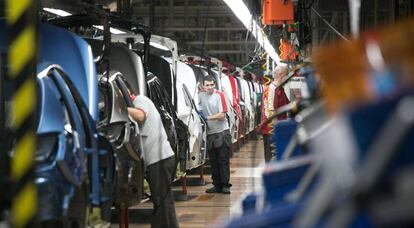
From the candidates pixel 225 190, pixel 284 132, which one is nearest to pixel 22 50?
pixel 284 132

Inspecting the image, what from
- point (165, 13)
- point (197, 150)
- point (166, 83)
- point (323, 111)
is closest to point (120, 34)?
point (166, 83)

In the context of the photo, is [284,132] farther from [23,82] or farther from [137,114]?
[137,114]

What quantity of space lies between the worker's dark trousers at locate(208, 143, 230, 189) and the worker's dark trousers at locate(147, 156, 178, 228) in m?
4.86

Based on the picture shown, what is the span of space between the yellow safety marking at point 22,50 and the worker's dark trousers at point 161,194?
522cm

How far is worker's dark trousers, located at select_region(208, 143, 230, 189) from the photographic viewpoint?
1374 centimetres

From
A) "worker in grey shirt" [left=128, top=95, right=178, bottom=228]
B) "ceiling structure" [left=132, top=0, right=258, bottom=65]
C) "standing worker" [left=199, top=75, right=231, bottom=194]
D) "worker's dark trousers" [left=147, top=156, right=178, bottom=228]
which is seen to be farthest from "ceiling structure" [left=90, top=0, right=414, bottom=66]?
"worker's dark trousers" [left=147, top=156, right=178, bottom=228]

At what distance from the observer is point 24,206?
3570 mm

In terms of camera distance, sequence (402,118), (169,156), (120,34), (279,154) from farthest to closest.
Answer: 1. (120,34)
2. (169,156)
3. (279,154)
4. (402,118)

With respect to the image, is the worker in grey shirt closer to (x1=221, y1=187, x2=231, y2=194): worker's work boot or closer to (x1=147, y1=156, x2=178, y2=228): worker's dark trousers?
(x1=147, y1=156, x2=178, y2=228): worker's dark trousers

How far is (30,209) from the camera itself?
3.58 metres

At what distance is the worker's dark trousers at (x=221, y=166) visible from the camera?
13.7 meters

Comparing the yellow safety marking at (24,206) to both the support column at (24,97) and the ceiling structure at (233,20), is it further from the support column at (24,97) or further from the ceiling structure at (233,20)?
the ceiling structure at (233,20)

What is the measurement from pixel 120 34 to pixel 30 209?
25.4ft

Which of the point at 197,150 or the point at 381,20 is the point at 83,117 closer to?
the point at 197,150
